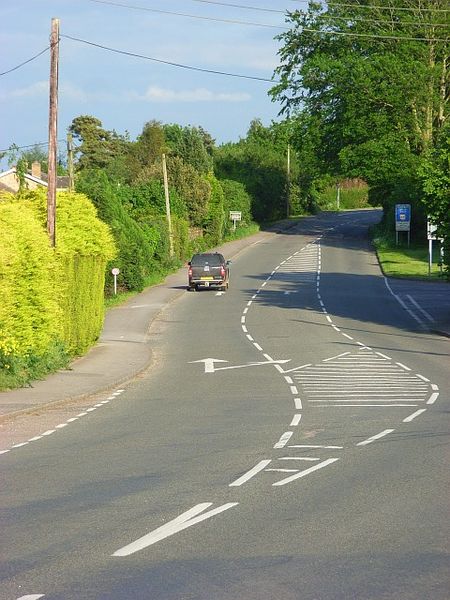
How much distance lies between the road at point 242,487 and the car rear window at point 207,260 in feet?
79.6

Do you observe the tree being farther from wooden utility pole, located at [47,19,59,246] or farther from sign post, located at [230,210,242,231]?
wooden utility pole, located at [47,19,59,246]

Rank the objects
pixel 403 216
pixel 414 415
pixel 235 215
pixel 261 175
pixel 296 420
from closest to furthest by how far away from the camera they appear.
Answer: pixel 296 420 < pixel 414 415 < pixel 403 216 < pixel 235 215 < pixel 261 175

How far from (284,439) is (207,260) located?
3828 centimetres

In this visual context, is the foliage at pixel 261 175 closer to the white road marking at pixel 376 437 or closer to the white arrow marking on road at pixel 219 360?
the white arrow marking on road at pixel 219 360

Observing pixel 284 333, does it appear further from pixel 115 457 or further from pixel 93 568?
pixel 93 568

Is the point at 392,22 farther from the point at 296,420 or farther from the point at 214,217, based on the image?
the point at 296,420

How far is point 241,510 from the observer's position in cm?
998

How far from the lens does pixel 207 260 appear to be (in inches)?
2089

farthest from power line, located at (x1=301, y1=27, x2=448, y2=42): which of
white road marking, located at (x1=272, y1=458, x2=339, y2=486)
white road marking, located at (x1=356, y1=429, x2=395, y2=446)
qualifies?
white road marking, located at (x1=272, y1=458, x2=339, y2=486)

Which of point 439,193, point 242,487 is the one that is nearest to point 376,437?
point 242,487

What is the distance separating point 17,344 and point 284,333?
49.8 feet

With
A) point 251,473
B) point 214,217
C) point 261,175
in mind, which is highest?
point 261,175

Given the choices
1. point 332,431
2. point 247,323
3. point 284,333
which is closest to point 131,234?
point 247,323

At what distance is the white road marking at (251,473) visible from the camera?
1148 centimetres
